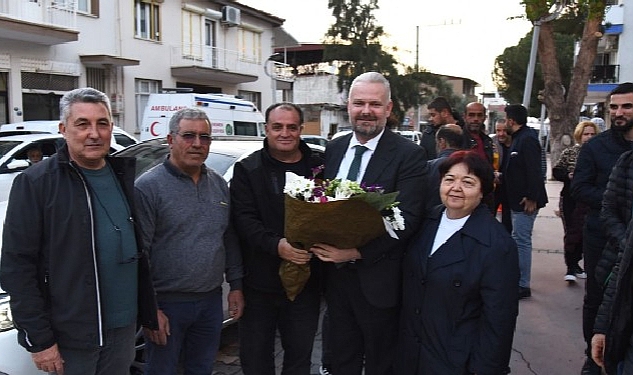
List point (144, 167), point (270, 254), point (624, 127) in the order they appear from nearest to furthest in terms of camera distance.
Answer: point (270, 254) → point (624, 127) → point (144, 167)

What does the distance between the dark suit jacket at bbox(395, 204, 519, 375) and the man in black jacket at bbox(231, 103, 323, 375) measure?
0.69 metres

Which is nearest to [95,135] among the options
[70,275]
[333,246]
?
[70,275]

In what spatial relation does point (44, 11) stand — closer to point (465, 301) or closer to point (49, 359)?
point (49, 359)

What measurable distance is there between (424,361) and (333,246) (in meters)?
0.76

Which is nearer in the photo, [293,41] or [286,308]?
[286,308]

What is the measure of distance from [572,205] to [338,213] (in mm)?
4760

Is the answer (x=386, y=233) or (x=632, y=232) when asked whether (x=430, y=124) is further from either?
(x=632, y=232)

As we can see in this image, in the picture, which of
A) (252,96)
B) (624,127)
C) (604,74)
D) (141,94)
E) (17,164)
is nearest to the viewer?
(624,127)

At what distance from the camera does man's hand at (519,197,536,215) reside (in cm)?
607

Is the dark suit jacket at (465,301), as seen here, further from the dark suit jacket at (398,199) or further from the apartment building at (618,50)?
the apartment building at (618,50)

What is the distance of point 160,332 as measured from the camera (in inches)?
118

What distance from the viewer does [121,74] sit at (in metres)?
19.8

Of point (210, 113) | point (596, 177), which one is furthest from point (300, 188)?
point (210, 113)

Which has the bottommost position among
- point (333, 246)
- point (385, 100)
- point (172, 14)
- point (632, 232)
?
point (333, 246)
